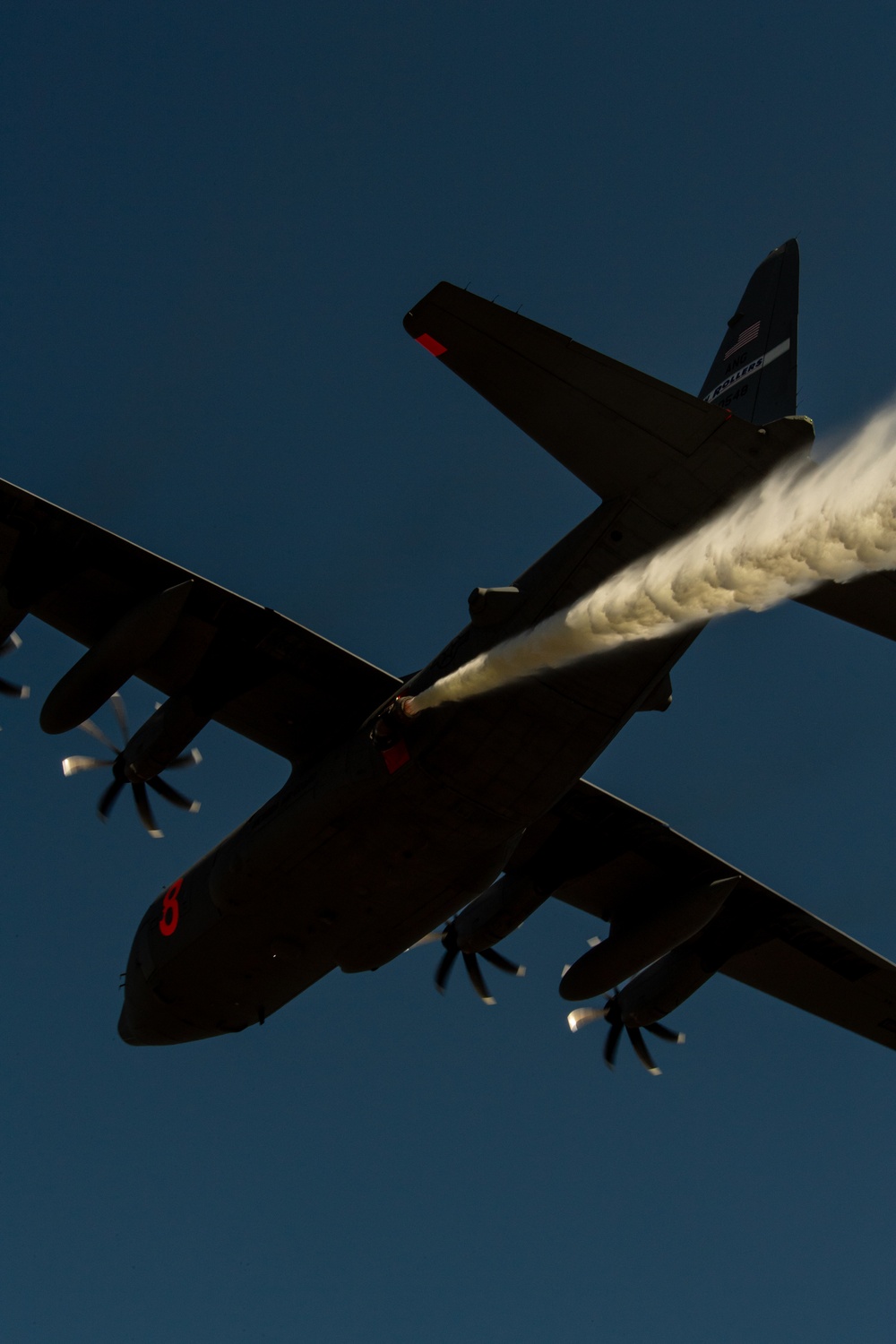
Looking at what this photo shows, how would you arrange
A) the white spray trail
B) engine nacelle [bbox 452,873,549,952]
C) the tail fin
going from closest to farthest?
the white spray trail → the tail fin → engine nacelle [bbox 452,873,549,952]

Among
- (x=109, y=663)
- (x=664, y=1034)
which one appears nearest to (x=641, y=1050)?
(x=664, y=1034)

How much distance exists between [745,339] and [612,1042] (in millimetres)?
10953

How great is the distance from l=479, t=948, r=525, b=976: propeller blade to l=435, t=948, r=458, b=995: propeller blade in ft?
1.53

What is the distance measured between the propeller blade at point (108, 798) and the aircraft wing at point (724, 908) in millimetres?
5762

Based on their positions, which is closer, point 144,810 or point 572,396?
point 572,396

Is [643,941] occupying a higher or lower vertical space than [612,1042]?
higher

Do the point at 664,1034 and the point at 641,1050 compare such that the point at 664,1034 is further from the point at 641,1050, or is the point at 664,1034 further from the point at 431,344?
the point at 431,344

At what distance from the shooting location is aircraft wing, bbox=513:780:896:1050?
18.1m

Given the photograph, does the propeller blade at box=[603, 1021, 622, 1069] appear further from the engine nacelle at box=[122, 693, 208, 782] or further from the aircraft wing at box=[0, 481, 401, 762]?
the engine nacelle at box=[122, 693, 208, 782]

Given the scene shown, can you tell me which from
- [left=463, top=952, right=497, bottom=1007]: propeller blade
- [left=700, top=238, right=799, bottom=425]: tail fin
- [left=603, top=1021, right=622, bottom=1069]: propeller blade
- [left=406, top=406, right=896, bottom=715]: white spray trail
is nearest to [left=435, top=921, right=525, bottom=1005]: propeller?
[left=463, top=952, right=497, bottom=1007]: propeller blade

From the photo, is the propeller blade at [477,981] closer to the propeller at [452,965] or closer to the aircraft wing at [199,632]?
the propeller at [452,965]

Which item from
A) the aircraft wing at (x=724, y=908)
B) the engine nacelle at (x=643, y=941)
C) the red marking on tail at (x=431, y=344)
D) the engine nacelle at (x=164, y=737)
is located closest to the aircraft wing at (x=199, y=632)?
the engine nacelle at (x=164, y=737)

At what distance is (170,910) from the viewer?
57.2 feet

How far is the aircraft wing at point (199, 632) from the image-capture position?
603 inches
